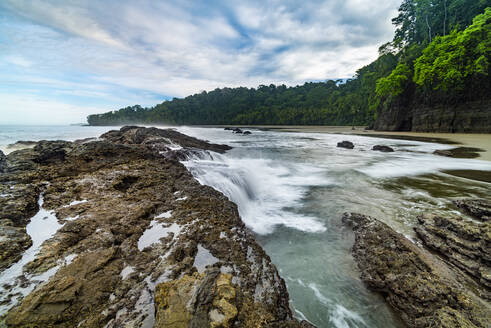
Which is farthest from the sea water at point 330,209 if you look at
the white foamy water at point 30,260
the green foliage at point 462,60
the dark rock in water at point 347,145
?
the green foliage at point 462,60

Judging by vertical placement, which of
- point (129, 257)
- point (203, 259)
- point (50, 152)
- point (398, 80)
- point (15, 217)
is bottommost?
point (203, 259)

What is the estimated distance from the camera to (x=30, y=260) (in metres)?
2.13

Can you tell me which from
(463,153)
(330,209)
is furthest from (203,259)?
(463,153)

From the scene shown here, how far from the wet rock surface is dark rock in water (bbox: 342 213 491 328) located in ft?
4.88

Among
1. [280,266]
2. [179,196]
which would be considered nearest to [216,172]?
[179,196]

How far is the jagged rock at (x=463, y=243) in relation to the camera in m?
2.76

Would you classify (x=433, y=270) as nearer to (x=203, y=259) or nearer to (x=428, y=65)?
(x=203, y=259)

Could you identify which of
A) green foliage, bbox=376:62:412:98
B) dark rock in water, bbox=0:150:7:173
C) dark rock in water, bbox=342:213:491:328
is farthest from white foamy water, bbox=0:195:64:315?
green foliage, bbox=376:62:412:98

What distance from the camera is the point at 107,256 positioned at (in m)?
2.29

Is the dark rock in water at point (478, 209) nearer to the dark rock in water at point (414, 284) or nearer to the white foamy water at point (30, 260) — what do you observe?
the dark rock in water at point (414, 284)

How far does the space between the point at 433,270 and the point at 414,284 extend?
22.2 inches

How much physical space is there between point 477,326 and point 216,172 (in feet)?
20.3

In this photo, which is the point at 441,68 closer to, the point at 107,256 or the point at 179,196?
the point at 179,196

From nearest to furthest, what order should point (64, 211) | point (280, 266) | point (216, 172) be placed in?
point (64, 211) < point (280, 266) < point (216, 172)
